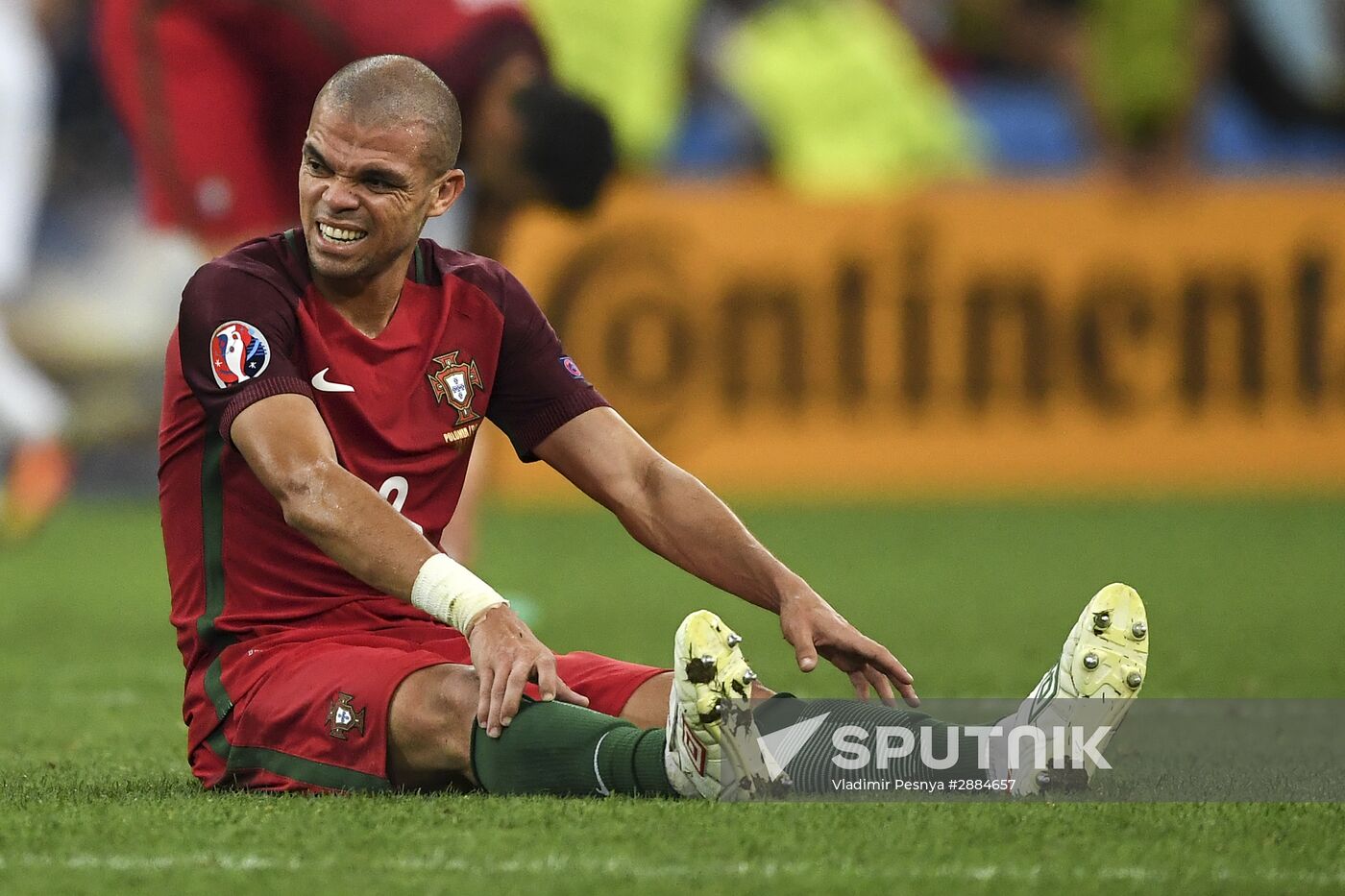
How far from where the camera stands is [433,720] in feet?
11.8

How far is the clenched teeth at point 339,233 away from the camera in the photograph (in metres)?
3.85

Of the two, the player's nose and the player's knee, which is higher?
the player's nose

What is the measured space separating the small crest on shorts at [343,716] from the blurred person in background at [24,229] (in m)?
8.00

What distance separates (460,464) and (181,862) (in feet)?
3.90

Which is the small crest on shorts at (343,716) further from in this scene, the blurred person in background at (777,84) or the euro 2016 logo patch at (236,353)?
the blurred person in background at (777,84)

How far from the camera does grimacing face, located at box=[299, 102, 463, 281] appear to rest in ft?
12.6

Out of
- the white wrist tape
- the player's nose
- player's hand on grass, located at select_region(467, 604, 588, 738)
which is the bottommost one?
player's hand on grass, located at select_region(467, 604, 588, 738)

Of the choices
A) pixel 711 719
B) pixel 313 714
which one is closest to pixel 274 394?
pixel 313 714

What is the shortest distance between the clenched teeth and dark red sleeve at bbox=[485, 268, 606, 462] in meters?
0.41

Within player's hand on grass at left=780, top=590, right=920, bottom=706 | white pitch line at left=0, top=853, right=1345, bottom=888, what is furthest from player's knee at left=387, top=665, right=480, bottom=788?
player's hand on grass at left=780, top=590, right=920, bottom=706

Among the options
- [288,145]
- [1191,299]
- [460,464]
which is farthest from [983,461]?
[460,464]

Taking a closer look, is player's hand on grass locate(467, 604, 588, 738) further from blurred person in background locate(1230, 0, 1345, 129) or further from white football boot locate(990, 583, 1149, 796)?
blurred person in background locate(1230, 0, 1345, 129)

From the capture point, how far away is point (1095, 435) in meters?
12.3

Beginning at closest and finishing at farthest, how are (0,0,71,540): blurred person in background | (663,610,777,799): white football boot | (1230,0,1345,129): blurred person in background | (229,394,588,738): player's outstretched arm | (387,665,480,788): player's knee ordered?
(663,610,777,799): white football boot
(229,394,588,738): player's outstretched arm
(387,665,480,788): player's knee
(0,0,71,540): blurred person in background
(1230,0,1345,129): blurred person in background
